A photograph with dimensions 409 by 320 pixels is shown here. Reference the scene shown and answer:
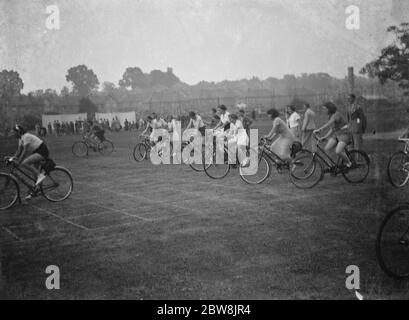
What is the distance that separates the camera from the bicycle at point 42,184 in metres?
7.81

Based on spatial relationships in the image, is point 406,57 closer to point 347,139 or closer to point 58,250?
point 347,139

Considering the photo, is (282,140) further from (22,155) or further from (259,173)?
(22,155)

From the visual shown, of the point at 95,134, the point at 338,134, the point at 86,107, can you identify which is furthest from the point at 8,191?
the point at 86,107

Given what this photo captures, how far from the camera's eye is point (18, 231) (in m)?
6.45

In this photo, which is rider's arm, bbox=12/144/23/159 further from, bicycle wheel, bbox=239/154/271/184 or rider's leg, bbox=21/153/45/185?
bicycle wheel, bbox=239/154/271/184

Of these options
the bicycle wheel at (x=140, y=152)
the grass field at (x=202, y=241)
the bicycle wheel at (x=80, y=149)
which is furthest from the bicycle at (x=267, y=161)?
the bicycle wheel at (x=80, y=149)

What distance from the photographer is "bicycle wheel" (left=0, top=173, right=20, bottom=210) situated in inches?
305

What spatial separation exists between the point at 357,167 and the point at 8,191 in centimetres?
713

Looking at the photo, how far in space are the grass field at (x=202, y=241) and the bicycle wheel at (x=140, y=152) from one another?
543 cm

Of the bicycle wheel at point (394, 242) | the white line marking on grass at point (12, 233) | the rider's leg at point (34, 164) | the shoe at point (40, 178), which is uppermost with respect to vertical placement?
the rider's leg at point (34, 164)

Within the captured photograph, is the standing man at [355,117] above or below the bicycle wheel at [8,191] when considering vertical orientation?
above

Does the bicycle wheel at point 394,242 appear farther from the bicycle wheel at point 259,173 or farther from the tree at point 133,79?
the tree at point 133,79

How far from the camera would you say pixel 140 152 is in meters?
15.3
